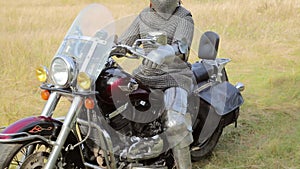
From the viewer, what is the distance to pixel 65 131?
9.04 feet

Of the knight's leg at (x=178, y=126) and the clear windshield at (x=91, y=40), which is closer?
the clear windshield at (x=91, y=40)

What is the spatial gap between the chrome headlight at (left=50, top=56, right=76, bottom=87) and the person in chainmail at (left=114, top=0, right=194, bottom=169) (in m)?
0.62

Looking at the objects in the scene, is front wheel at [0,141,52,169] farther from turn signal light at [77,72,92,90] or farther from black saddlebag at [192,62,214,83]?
black saddlebag at [192,62,214,83]

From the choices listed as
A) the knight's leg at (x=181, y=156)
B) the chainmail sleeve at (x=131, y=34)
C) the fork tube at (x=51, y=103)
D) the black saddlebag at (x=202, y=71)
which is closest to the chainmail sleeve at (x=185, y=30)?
the chainmail sleeve at (x=131, y=34)

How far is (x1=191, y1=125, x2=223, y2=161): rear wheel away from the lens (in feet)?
13.6

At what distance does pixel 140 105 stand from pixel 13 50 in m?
4.05

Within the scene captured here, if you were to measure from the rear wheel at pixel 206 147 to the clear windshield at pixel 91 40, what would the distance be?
1.56 m

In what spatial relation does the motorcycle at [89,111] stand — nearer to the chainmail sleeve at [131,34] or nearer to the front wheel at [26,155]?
the front wheel at [26,155]

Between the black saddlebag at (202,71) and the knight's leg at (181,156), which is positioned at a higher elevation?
the black saddlebag at (202,71)

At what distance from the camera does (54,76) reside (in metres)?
2.78

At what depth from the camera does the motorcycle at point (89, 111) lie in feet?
9.01

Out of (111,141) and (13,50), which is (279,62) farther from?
(111,141)

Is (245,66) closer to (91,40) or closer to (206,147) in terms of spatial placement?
(206,147)

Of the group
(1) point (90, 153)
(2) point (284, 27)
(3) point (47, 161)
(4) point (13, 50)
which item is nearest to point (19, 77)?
(4) point (13, 50)
